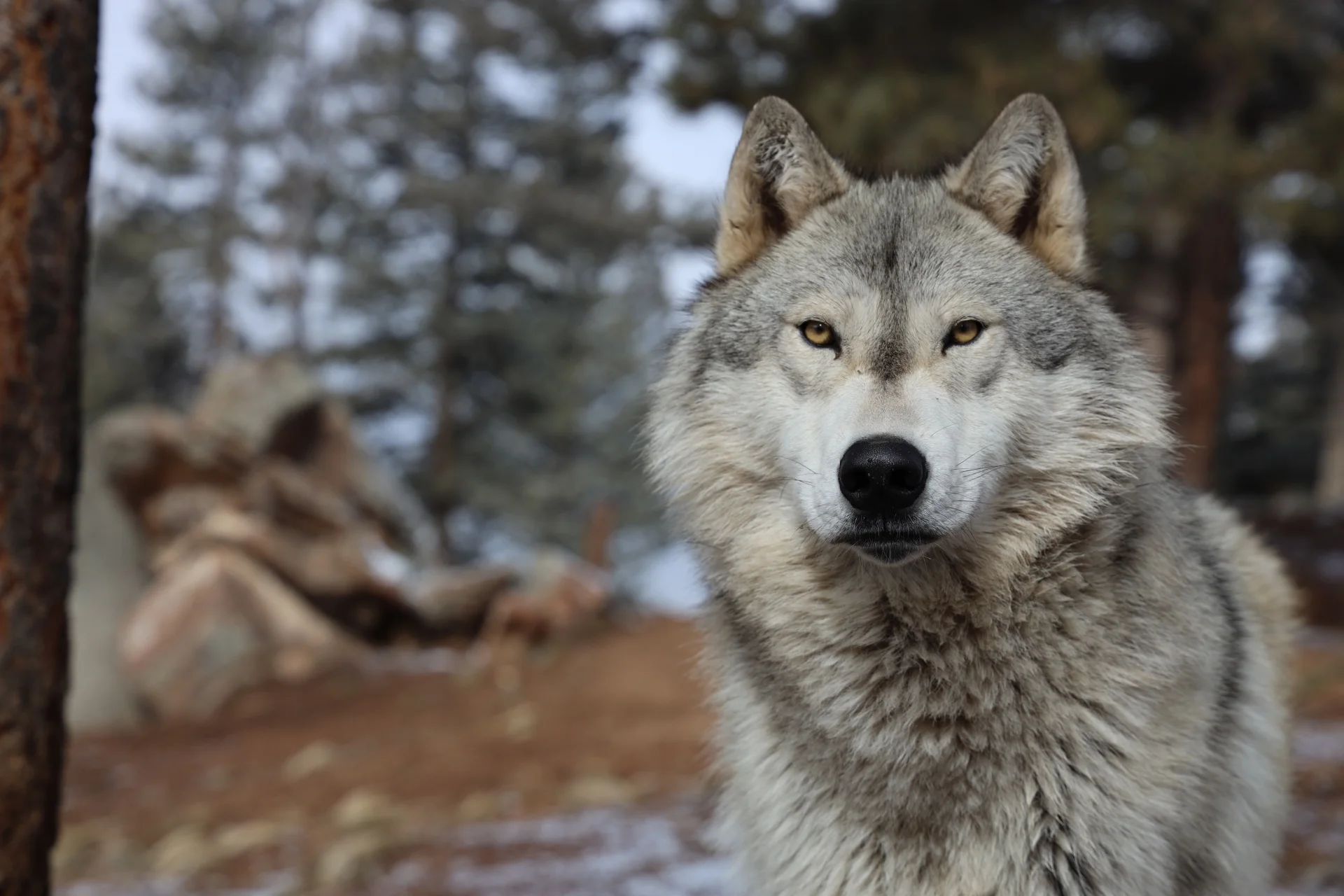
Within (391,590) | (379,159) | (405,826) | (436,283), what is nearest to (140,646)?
(391,590)

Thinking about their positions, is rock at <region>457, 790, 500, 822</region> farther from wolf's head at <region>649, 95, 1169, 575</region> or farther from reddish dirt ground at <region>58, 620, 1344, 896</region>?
wolf's head at <region>649, 95, 1169, 575</region>

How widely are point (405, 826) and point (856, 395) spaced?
4.83 meters

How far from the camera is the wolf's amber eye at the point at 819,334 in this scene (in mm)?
2762

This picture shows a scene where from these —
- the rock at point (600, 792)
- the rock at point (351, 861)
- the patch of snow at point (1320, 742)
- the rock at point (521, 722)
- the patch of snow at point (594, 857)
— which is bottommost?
the rock at point (521, 722)

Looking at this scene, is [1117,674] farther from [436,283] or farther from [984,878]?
[436,283]

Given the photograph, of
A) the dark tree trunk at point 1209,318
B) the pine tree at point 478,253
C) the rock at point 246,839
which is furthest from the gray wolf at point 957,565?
the pine tree at point 478,253

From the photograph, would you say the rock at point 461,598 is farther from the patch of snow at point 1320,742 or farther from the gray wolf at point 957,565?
the gray wolf at point 957,565

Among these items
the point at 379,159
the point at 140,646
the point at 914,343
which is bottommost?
the point at 140,646

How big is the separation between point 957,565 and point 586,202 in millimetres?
18371

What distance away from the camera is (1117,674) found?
99.4 inches

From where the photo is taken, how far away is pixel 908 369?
260cm

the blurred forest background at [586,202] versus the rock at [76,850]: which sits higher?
the blurred forest background at [586,202]

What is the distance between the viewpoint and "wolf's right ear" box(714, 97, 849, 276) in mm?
3027

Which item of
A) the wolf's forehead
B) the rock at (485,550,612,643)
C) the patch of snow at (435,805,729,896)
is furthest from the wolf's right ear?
the rock at (485,550,612,643)
